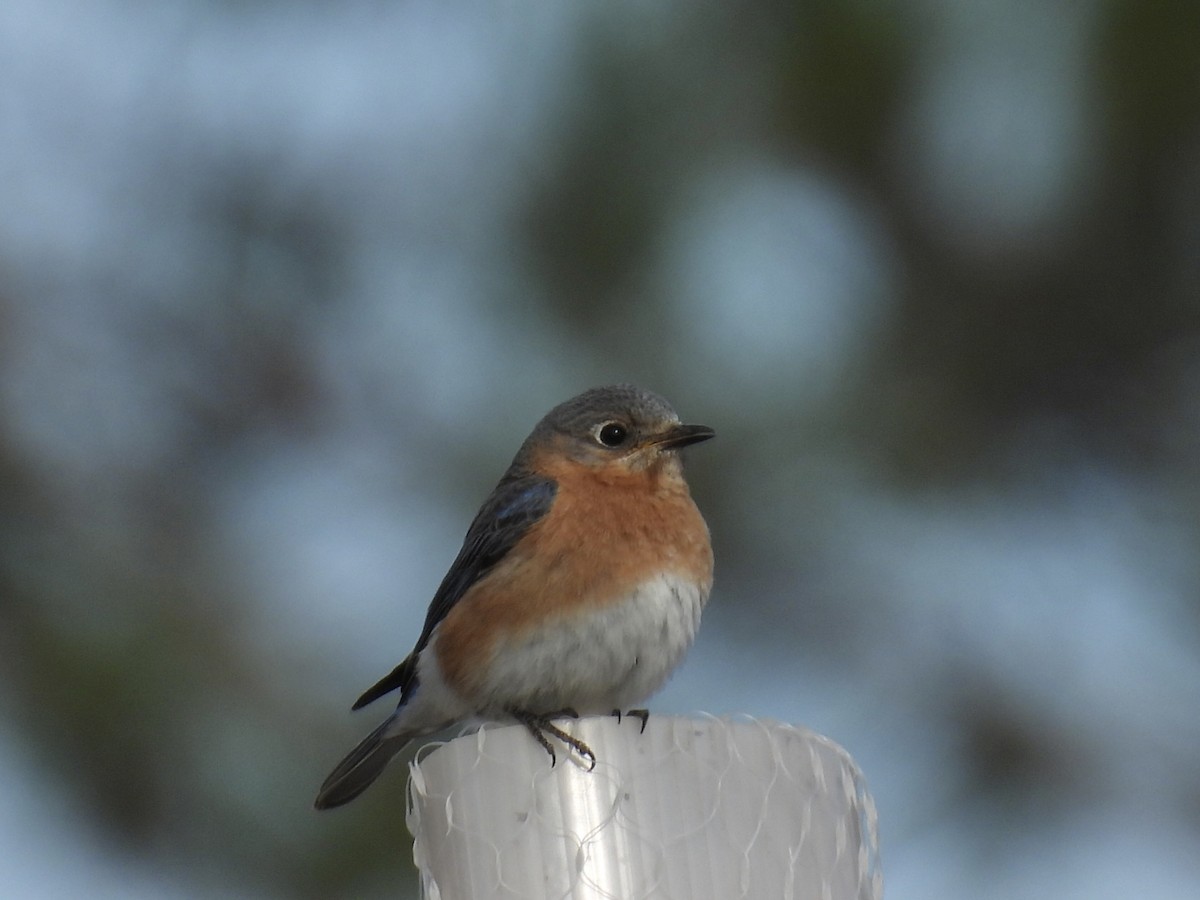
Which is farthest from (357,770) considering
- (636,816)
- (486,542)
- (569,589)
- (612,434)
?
(636,816)

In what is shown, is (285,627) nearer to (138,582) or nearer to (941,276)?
(138,582)

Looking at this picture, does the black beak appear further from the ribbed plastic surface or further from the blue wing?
the ribbed plastic surface

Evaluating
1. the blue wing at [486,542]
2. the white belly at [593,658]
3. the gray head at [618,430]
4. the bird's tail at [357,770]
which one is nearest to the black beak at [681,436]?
the gray head at [618,430]

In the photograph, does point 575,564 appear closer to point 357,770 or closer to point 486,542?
point 486,542

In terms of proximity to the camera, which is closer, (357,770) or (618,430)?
(357,770)

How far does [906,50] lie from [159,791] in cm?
316

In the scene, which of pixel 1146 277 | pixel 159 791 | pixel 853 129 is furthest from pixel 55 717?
pixel 1146 277

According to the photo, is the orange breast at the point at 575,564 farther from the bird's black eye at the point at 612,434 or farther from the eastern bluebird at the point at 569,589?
the bird's black eye at the point at 612,434

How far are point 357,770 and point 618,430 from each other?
118 cm

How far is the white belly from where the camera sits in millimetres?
3859

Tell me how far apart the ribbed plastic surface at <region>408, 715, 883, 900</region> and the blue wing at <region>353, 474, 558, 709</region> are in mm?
1672

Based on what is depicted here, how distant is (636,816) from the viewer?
236 centimetres

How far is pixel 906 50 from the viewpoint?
16.2ft

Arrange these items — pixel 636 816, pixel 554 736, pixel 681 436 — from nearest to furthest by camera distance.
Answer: pixel 636 816 < pixel 554 736 < pixel 681 436
